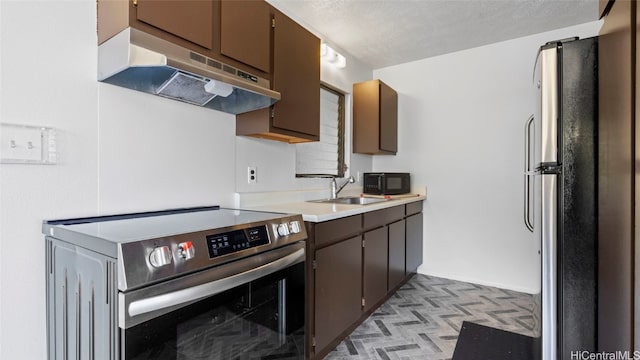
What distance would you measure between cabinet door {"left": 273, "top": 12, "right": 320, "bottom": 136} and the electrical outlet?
39cm

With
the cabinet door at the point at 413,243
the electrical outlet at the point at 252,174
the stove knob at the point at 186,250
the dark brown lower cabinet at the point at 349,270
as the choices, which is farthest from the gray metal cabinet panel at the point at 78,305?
the cabinet door at the point at 413,243

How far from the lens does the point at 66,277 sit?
1.06m

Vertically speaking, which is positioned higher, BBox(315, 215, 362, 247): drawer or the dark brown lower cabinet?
BBox(315, 215, 362, 247): drawer

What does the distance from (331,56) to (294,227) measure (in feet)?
6.40

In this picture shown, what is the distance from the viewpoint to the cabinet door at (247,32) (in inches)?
59.7

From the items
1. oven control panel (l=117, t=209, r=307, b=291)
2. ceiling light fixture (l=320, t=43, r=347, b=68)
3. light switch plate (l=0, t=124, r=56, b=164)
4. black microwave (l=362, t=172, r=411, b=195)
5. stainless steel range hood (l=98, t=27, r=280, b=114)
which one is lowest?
oven control panel (l=117, t=209, r=307, b=291)

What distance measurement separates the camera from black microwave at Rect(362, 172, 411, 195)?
3.19 m

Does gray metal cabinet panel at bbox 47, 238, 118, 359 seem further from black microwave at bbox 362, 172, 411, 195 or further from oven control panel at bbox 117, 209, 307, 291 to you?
black microwave at bbox 362, 172, 411, 195

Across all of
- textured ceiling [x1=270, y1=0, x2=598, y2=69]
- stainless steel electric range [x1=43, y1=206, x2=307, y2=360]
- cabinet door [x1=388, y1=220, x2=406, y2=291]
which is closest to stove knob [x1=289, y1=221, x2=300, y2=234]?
stainless steel electric range [x1=43, y1=206, x2=307, y2=360]

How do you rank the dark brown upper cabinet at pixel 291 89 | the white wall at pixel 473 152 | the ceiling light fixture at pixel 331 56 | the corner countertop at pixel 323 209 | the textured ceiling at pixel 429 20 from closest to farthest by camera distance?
the corner countertop at pixel 323 209, the dark brown upper cabinet at pixel 291 89, the textured ceiling at pixel 429 20, the ceiling light fixture at pixel 331 56, the white wall at pixel 473 152

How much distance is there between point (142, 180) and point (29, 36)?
67 cm

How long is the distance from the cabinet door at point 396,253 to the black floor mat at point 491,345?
671 mm

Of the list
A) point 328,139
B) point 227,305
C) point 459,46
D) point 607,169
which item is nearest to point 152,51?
point 227,305

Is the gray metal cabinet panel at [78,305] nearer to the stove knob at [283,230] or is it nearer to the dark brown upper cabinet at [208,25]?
the stove knob at [283,230]
